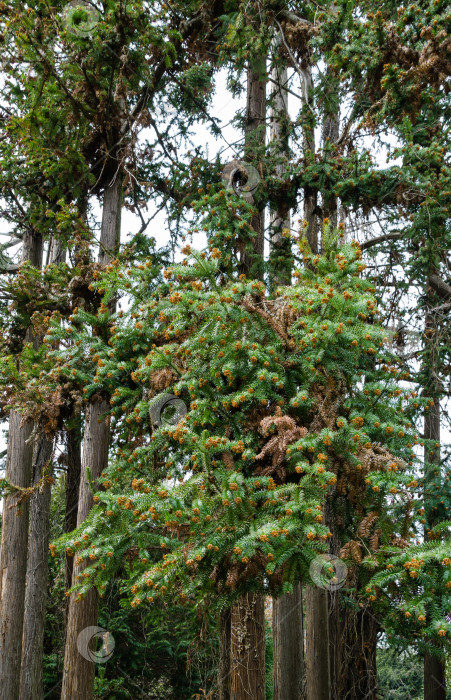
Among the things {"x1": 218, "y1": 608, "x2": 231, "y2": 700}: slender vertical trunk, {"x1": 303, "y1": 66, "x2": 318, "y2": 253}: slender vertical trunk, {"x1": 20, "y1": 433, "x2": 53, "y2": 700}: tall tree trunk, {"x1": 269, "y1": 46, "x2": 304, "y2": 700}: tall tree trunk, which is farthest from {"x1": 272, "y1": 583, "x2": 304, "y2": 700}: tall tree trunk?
{"x1": 303, "y1": 66, "x2": 318, "y2": 253}: slender vertical trunk

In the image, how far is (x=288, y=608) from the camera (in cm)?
906

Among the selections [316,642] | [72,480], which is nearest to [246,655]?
[316,642]

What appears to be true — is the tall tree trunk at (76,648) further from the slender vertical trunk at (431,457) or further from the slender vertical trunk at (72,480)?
the slender vertical trunk at (431,457)

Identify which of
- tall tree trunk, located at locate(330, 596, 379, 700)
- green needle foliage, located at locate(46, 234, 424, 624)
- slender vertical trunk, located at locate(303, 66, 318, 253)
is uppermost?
slender vertical trunk, located at locate(303, 66, 318, 253)

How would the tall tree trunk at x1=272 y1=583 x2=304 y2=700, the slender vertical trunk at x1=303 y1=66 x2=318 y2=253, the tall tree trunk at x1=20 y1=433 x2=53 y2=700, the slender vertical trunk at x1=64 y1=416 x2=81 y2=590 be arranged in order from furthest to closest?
1. the slender vertical trunk at x1=64 y1=416 x2=81 y2=590
2. the tall tree trunk at x1=20 y1=433 x2=53 y2=700
3. the tall tree trunk at x1=272 y1=583 x2=304 y2=700
4. the slender vertical trunk at x1=303 y1=66 x2=318 y2=253

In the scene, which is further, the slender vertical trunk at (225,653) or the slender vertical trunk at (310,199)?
the slender vertical trunk at (310,199)

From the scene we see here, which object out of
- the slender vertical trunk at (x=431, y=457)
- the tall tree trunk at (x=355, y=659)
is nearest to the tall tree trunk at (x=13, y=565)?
the tall tree trunk at (x=355, y=659)

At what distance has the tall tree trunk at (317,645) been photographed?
25.3ft

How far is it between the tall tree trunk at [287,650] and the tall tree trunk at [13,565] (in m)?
3.91

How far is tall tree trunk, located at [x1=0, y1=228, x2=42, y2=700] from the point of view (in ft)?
30.6

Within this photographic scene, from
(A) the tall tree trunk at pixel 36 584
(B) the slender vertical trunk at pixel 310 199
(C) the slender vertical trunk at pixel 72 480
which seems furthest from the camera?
(C) the slender vertical trunk at pixel 72 480

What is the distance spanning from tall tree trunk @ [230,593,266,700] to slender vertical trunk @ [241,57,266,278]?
12.7 ft

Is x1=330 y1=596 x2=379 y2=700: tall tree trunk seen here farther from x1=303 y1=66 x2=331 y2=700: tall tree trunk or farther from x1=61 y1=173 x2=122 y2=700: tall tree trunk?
x1=61 y1=173 x2=122 y2=700: tall tree trunk

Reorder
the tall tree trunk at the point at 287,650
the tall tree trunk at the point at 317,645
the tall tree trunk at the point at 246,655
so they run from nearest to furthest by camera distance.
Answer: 1. the tall tree trunk at the point at 246,655
2. the tall tree trunk at the point at 317,645
3. the tall tree trunk at the point at 287,650
